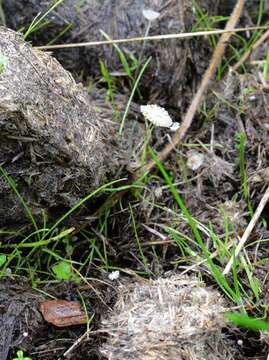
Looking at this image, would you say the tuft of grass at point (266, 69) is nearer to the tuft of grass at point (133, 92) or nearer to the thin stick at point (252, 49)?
the thin stick at point (252, 49)

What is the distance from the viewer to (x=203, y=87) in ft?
7.22

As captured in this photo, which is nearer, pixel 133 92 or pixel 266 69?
pixel 133 92

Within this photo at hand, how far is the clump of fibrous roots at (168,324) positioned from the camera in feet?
4.92

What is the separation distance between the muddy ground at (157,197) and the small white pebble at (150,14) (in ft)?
0.10

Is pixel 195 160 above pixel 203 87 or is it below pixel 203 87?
below

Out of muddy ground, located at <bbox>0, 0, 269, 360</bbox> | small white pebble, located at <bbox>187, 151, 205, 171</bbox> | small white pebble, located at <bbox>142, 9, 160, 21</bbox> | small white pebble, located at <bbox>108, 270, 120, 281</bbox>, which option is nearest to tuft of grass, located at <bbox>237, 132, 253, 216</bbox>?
muddy ground, located at <bbox>0, 0, 269, 360</bbox>

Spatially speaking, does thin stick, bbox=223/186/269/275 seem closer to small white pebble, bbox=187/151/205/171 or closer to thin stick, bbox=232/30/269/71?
small white pebble, bbox=187/151/205/171

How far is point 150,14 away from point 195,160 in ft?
2.14

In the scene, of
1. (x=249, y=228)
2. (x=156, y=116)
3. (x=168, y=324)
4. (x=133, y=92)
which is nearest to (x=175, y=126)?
(x=156, y=116)

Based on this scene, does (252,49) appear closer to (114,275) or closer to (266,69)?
(266,69)

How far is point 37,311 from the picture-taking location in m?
Result: 1.64

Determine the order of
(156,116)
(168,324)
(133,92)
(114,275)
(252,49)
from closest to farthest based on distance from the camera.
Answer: (168,324) → (114,275) → (156,116) → (133,92) → (252,49)

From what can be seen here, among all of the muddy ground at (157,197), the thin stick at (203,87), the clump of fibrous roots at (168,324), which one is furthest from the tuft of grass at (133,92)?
the clump of fibrous roots at (168,324)

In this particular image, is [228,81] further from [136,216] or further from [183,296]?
[183,296]
